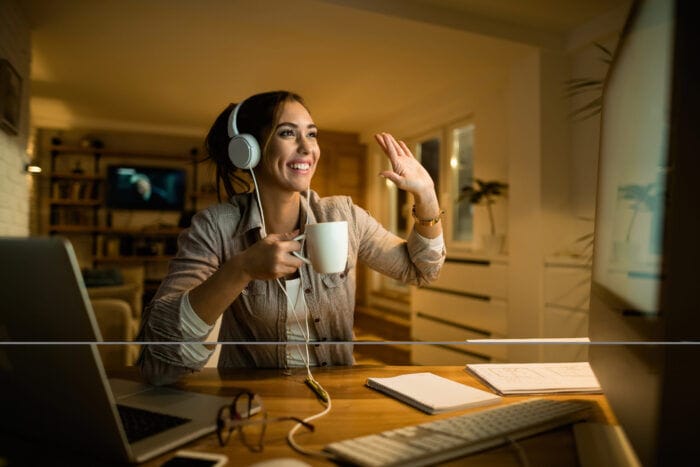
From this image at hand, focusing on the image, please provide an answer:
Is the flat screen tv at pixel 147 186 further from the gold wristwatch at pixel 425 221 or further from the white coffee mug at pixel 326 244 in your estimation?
the gold wristwatch at pixel 425 221

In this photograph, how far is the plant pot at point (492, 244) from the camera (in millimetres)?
849

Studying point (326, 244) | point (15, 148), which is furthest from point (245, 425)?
point (15, 148)

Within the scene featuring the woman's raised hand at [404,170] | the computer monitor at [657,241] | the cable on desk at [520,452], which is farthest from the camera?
the woman's raised hand at [404,170]

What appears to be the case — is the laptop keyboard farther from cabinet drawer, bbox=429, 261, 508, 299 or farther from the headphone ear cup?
cabinet drawer, bbox=429, 261, 508, 299

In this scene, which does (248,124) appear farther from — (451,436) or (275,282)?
(451,436)

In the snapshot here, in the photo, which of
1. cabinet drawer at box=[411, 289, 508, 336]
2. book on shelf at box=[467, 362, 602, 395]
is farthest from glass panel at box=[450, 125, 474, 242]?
book on shelf at box=[467, 362, 602, 395]

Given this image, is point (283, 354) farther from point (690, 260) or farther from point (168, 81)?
point (690, 260)

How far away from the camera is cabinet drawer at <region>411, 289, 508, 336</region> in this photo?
91cm

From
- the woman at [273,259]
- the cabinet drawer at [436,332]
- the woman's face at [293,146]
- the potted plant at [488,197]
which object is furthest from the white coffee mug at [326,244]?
the potted plant at [488,197]

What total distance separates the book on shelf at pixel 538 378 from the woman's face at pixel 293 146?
0.43 m

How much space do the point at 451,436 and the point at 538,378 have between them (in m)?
0.32

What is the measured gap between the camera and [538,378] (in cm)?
69

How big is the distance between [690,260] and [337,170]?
0.51 metres

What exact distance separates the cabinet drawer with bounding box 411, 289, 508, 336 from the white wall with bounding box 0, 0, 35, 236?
0.68 m
